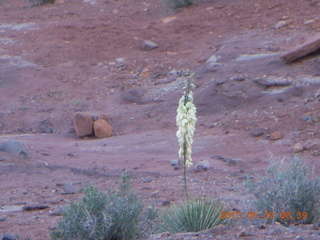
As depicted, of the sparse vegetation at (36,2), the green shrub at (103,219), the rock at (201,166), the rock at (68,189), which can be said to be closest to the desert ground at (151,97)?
the rock at (68,189)

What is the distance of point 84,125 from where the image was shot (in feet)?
40.2

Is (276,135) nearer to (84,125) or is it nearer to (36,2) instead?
(84,125)

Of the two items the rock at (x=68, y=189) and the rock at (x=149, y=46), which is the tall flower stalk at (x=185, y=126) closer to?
the rock at (x=68, y=189)

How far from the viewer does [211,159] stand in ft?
31.0

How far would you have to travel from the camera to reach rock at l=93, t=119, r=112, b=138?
39.9 feet

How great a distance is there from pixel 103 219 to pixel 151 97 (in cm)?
914

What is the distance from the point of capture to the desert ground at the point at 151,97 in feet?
26.3

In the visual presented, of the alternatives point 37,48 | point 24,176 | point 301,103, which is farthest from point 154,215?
point 37,48

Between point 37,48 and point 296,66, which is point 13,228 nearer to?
point 296,66

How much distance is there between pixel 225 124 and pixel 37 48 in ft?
27.6

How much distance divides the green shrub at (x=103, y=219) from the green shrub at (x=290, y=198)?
0.97m

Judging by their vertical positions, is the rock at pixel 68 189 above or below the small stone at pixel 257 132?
above

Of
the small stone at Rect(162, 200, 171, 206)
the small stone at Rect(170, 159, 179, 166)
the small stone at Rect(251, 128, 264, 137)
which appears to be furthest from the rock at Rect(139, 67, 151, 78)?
the small stone at Rect(162, 200, 171, 206)
